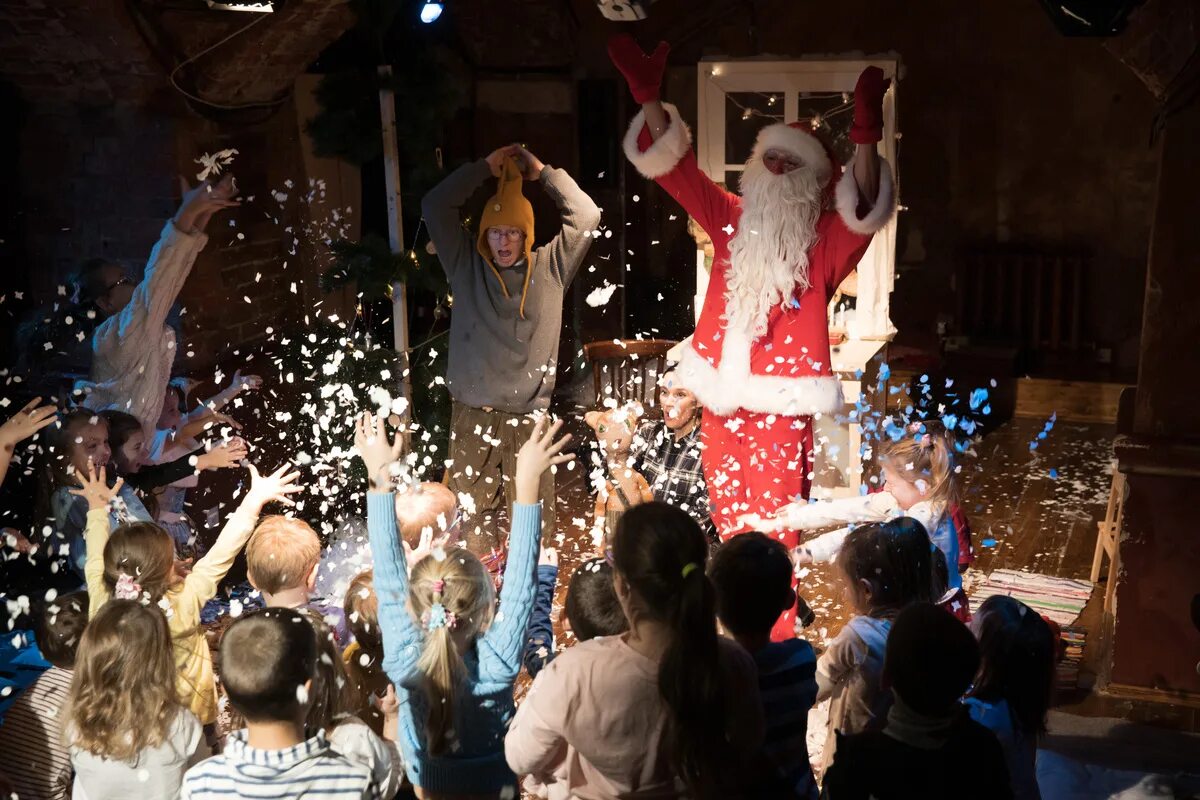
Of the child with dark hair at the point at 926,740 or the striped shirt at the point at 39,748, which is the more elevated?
the child with dark hair at the point at 926,740

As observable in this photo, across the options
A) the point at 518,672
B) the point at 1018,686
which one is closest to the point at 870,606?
the point at 1018,686

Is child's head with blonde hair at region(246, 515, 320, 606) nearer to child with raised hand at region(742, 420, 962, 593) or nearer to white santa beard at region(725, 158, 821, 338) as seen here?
child with raised hand at region(742, 420, 962, 593)

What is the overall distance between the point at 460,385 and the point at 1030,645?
2.64 m

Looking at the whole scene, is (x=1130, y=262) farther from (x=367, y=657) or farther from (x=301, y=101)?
(x=367, y=657)

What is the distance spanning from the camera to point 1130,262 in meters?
8.46

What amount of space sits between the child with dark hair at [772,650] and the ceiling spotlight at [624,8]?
7.55 ft

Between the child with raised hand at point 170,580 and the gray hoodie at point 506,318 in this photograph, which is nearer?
the child with raised hand at point 170,580

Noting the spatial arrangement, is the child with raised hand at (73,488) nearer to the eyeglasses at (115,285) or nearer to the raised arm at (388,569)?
the eyeglasses at (115,285)

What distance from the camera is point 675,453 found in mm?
4457

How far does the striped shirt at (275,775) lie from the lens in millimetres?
2326

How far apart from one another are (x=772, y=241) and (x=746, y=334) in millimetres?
323


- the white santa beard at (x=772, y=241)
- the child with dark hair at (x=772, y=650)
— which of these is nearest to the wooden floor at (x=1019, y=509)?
the white santa beard at (x=772, y=241)

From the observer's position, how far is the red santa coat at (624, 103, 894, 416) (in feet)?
14.1

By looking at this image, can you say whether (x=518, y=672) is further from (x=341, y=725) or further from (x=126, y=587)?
(x=126, y=587)
